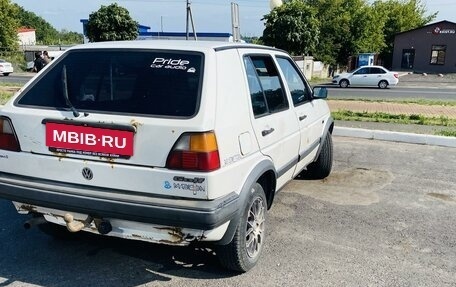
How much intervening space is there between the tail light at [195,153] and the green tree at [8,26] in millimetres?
42694

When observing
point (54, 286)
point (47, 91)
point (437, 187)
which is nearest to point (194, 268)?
point (54, 286)

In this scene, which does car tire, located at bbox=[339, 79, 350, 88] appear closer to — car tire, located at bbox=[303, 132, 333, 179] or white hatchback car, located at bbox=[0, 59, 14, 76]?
white hatchback car, located at bbox=[0, 59, 14, 76]

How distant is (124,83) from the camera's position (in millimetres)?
3094

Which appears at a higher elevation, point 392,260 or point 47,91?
point 47,91

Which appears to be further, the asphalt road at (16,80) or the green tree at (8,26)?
the green tree at (8,26)

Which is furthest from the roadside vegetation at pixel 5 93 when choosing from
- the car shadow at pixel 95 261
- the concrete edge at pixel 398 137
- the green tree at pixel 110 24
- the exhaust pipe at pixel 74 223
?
the green tree at pixel 110 24

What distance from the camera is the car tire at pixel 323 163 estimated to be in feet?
18.4

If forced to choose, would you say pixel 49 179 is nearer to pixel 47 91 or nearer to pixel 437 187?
pixel 47 91

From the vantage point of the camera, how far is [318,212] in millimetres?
4660

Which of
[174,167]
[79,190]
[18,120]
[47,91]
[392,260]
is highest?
[47,91]

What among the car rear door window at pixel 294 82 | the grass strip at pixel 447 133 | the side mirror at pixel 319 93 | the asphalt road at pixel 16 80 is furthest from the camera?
the asphalt road at pixel 16 80

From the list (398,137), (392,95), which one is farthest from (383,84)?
(398,137)

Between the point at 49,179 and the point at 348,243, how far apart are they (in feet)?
8.40

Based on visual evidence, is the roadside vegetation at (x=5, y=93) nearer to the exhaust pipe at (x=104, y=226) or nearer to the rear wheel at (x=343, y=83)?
the exhaust pipe at (x=104, y=226)
